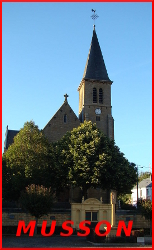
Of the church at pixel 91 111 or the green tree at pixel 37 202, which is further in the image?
the church at pixel 91 111

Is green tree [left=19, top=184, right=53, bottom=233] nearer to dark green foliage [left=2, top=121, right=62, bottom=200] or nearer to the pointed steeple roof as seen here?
dark green foliage [left=2, top=121, right=62, bottom=200]

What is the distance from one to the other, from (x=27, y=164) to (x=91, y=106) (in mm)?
18883

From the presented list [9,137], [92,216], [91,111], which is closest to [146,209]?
[92,216]

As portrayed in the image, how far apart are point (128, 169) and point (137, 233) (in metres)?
12.7

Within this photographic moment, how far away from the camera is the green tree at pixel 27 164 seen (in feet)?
129

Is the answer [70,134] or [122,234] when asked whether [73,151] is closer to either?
[70,134]

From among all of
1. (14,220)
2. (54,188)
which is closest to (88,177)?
(54,188)

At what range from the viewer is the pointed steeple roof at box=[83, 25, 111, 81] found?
56.9m

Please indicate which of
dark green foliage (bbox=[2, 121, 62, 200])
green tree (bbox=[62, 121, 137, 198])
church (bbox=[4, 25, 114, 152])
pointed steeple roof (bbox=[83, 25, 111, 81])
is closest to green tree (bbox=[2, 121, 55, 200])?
dark green foliage (bbox=[2, 121, 62, 200])

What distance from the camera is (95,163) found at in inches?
1531

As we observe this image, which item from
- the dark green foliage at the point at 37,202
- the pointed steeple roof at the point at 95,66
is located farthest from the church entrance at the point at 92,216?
the pointed steeple roof at the point at 95,66

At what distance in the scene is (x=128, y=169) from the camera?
134 feet

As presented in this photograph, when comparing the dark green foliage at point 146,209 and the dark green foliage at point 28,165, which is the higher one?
the dark green foliage at point 28,165

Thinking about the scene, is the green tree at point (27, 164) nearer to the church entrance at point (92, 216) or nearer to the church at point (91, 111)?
the church entrance at point (92, 216)
